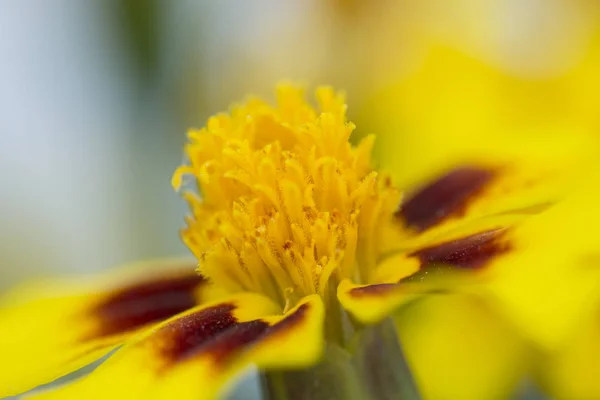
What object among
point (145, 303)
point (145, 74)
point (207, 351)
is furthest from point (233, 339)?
point (145, 74)

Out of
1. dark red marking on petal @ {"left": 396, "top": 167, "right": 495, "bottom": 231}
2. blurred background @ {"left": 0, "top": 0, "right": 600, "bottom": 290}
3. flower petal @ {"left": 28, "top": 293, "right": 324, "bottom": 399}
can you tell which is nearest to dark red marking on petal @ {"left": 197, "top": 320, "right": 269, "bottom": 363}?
flower petal @ {"left": 28, "top": 293, "right": 324, "bottom": 399}

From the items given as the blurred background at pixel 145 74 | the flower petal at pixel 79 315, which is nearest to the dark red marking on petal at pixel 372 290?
the flower petal at pixel 79 315

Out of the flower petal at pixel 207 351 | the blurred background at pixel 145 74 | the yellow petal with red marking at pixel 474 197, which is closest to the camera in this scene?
the flower petal at pixel 207 351

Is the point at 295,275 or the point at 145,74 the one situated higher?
the point at 145,74

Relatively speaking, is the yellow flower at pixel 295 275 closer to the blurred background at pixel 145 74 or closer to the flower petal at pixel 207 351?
the flower petal at pixel 207 351

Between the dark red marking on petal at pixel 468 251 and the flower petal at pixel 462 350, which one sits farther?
the flower petal at pixel 462 350

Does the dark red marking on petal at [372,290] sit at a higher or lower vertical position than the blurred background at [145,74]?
lower

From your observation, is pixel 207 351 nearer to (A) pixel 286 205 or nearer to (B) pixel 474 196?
(A) pixel 286 205
